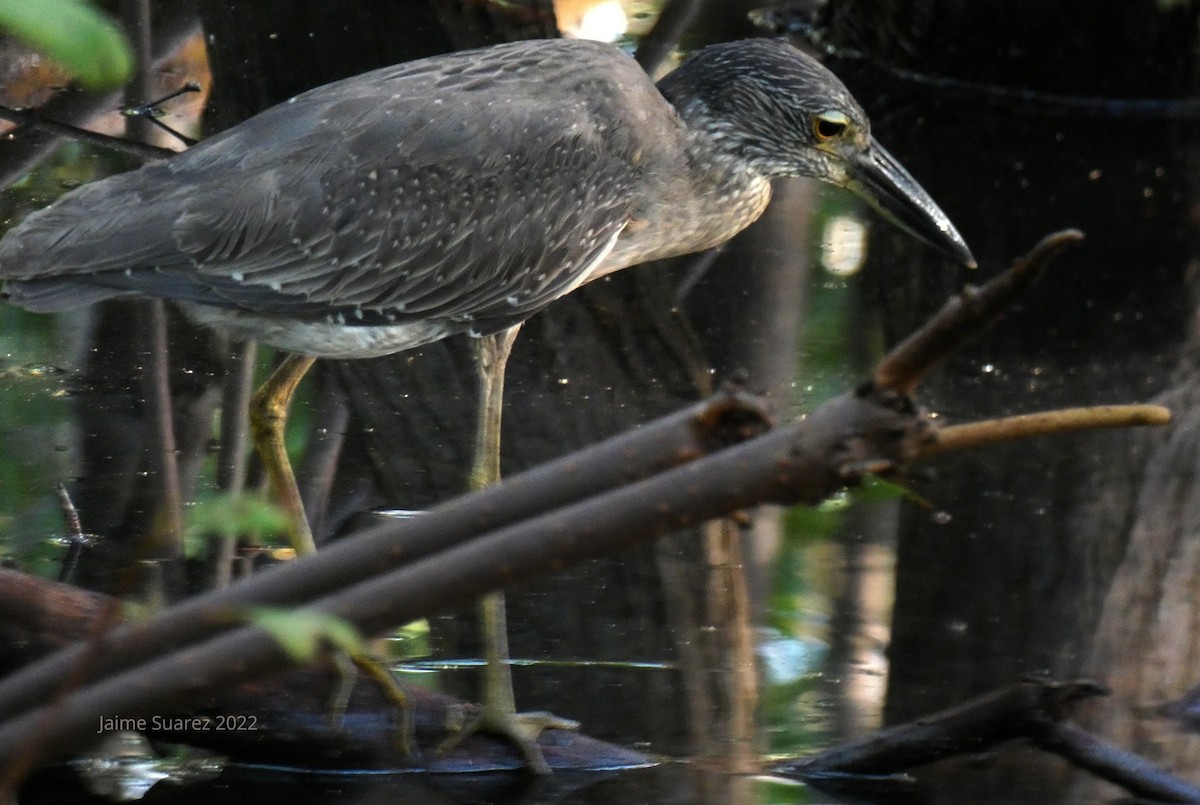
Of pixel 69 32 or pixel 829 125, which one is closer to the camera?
pixel 69 32

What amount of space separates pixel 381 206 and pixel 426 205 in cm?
11

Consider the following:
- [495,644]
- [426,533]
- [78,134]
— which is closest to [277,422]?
[495,644]

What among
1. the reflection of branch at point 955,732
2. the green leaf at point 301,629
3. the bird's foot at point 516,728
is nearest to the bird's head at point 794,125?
the reflection of branch at point 955,732

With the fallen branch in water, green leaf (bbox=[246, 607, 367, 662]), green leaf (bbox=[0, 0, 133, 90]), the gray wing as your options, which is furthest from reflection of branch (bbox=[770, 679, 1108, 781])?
green leaf (bbox=[0, 0, 133, 90])

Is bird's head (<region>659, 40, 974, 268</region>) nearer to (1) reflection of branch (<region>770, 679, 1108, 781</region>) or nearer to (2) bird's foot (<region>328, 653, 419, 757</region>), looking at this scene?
(1) reflection of branch (<region>770, 679, 1108, 781</region>)

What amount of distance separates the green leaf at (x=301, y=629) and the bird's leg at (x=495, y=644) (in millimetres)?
2288

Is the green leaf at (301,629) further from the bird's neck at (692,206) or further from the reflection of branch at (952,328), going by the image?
the bird's neck at (692,206)

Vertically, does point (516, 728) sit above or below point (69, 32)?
below

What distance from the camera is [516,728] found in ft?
12.7

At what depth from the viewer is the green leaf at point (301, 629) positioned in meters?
1.38

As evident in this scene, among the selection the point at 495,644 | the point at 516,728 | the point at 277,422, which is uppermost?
the point at 277,422

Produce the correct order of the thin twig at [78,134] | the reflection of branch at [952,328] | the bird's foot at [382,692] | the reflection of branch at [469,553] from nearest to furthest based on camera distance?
the reflection of branch at [469,553] < the reflection of branch at [952,328] < the bird's foot at [382,692] < the thin twig at [78,134]

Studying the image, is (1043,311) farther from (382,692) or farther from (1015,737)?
(382,692)

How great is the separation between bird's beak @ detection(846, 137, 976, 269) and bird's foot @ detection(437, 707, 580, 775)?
1.78 metres
